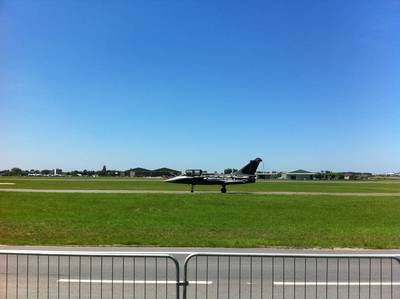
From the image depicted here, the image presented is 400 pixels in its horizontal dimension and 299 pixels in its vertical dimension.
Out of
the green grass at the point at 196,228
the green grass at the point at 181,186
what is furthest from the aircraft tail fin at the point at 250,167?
the green grass at the point at 196,228

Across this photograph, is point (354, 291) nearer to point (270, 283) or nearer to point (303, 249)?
point (270, 283)

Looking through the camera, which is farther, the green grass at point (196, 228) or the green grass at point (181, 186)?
the green grass at point (181, 186)

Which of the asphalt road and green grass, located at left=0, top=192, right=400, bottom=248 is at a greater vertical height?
the asphalt road

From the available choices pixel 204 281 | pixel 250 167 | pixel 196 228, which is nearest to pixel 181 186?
pixel 250 167

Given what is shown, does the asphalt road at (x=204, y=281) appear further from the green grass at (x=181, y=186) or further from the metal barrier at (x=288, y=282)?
the green grass at (x=181, y=186)

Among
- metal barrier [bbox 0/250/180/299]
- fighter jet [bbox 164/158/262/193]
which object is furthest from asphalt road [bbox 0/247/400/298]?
fighter jet [bbox 164/158/262/193]

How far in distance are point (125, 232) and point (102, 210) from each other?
9.85m

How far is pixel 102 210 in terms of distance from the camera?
81.9 ft

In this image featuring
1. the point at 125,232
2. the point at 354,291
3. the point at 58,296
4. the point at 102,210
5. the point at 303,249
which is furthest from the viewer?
the point at 102,210

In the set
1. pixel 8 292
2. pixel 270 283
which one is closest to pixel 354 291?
pixel 270 283

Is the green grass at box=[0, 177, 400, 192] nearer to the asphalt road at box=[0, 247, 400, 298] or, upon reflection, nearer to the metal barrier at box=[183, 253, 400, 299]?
the asphalt road at box=[0, 247, 400, 298]

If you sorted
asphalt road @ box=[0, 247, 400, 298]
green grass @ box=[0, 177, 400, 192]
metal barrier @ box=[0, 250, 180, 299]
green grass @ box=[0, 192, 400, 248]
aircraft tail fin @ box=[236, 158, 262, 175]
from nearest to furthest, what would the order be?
metal barrier @ box=[0, 250, 180, 299]
asphalt road @ box=[0, 247, 400, 298]
green grass @ box=[0, 192, 400, 248]
aircraft tail fin @ box=[236, 158, 262, 175]
green grass @ box=[0, 177, 400, 192]

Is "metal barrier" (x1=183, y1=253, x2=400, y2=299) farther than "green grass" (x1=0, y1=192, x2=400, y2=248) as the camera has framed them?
No

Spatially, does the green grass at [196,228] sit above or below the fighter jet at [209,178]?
below
